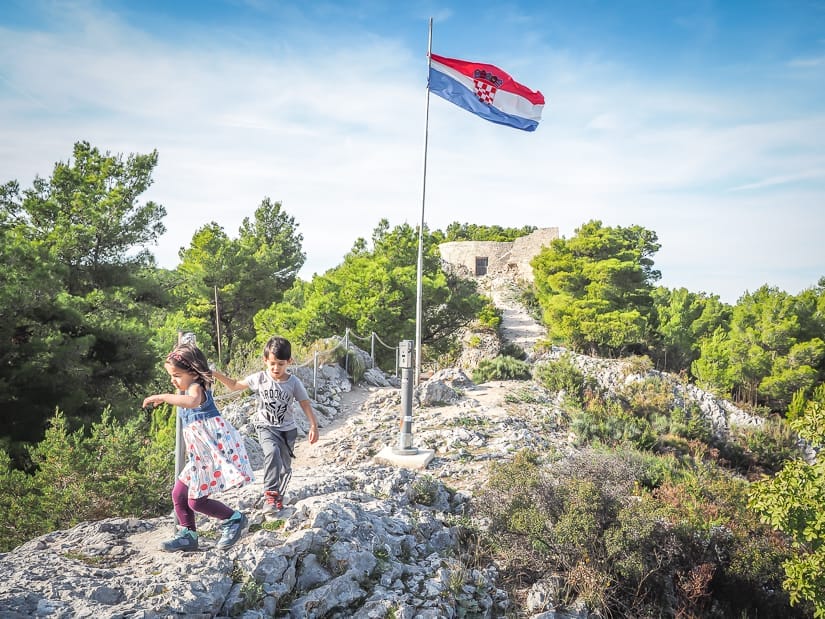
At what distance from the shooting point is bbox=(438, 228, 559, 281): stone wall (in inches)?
1551

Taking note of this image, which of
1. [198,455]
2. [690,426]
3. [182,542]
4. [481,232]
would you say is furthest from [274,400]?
[481,232]

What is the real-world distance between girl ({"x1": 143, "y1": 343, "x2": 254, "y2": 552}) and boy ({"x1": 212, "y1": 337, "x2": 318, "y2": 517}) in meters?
0.51

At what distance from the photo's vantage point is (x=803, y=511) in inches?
203

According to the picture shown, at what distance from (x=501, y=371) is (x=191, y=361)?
36.9 feet

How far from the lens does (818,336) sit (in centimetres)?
2216

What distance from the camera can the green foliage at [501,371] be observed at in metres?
14.0

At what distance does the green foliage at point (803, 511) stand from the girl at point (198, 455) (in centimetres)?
482

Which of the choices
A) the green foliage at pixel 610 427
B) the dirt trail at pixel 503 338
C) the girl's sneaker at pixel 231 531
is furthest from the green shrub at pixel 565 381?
the girl's sneaker at pixel 231 531

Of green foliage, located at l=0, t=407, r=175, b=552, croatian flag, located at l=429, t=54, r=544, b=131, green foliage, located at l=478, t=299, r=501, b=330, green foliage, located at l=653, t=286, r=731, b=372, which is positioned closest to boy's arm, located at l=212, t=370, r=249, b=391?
green foliage, located at l=0, t=407, r=175, b=552

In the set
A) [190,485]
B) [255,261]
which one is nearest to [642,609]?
[190,485]

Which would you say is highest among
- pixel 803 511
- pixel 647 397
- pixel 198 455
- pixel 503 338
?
pixel 198 455

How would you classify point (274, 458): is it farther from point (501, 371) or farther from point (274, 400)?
point (501, 371)

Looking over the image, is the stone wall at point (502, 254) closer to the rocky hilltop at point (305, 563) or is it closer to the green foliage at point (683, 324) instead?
the green foliage at point (683, 324)

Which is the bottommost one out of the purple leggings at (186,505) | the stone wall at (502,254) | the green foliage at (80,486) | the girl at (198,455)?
the green foliage at (80,486)
